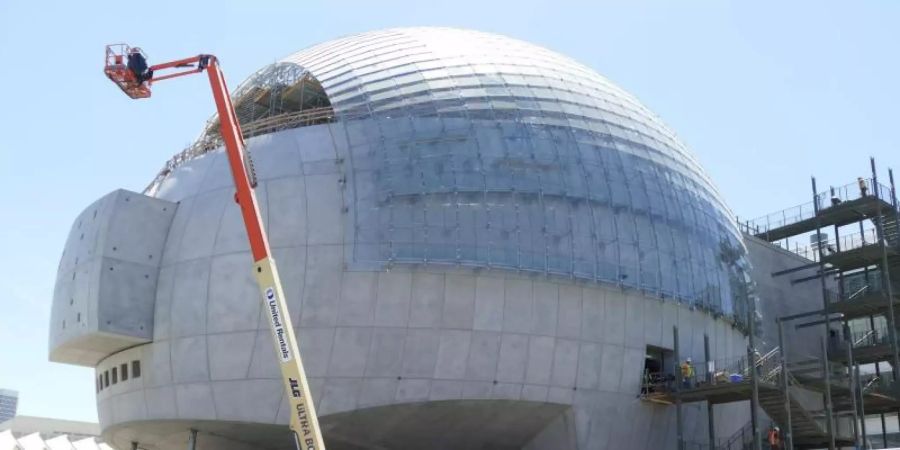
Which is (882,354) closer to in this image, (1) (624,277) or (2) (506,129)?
(1) (624,277)

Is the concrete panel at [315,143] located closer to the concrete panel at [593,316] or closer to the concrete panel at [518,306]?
the concrete panel at [518,306]

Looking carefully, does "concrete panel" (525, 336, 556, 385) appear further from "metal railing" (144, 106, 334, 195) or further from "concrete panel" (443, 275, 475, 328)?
"metal railing" (144, 106, 334, 195)

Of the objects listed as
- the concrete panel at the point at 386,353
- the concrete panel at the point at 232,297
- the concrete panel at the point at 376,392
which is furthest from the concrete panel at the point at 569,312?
the concrete panel at the point at 232,297

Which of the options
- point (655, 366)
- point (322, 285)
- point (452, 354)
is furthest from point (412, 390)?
point (655, 366)

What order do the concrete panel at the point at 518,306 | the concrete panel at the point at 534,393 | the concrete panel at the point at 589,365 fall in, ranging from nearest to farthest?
the concrete panel at the point at 518,306 < the concrete panel at the point at 534,393 < the concrete panel at the point at 589,365

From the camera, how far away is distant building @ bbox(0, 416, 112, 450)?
6838 cm

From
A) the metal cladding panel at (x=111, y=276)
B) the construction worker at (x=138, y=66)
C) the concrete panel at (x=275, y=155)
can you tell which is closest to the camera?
the construction worker at (x=138, y=66)

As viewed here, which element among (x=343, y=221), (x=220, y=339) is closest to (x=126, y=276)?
(x=220, y=339)

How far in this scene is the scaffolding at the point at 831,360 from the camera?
113ft

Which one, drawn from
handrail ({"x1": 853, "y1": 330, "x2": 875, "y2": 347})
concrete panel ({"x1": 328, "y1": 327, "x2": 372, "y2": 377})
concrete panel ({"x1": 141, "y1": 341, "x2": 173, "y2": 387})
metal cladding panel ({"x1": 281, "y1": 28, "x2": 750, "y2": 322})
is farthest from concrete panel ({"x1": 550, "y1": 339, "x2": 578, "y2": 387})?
handrail ({"x1": 853, "y1": 330, "x2": 875, "y2": 347})

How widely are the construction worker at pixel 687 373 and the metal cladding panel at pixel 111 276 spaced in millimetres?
18425

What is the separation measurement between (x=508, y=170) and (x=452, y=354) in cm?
670

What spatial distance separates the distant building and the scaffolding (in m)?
49.6

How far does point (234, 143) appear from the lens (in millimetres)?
23953
